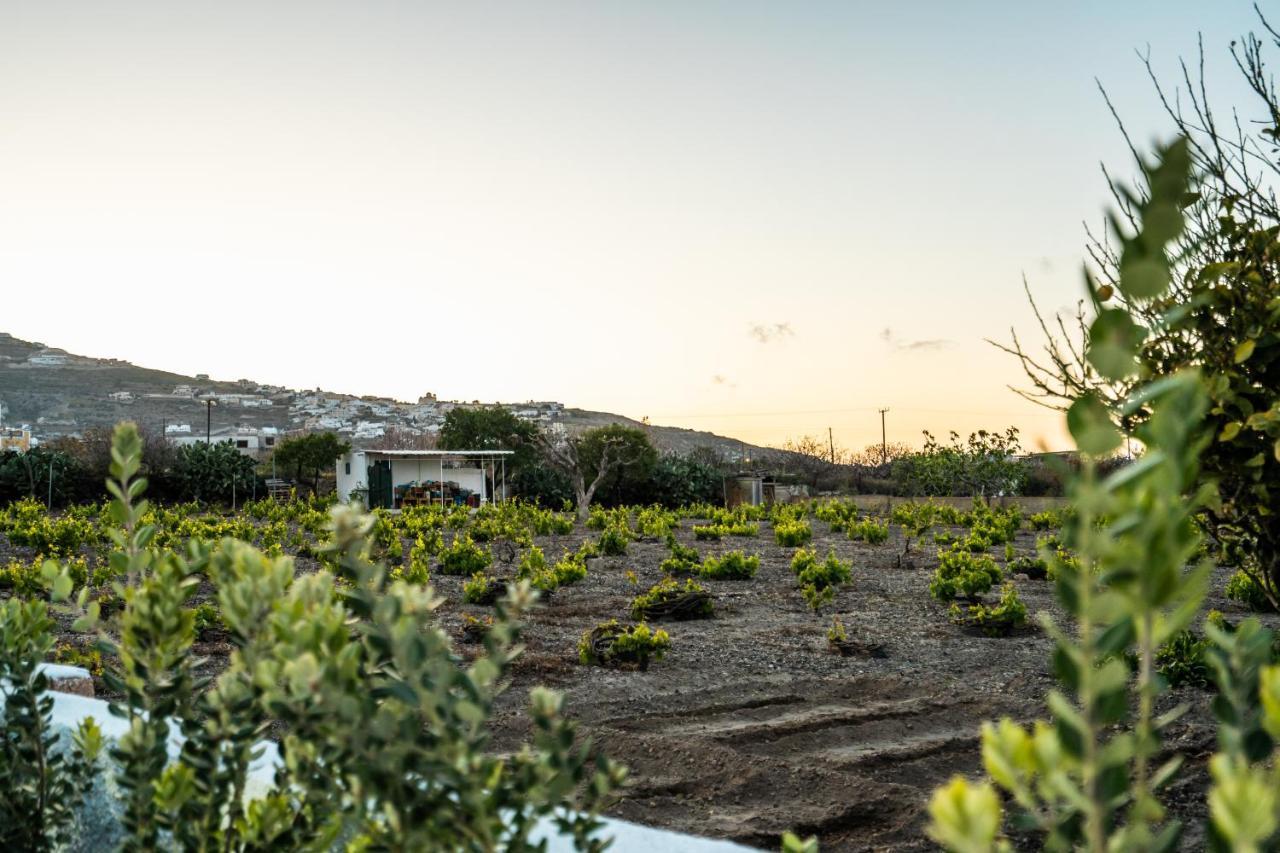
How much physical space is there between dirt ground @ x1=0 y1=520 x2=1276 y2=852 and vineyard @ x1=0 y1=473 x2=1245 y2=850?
17 millimetres

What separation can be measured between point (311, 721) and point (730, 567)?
35.3ft

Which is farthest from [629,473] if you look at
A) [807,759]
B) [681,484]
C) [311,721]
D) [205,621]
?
[311,721]

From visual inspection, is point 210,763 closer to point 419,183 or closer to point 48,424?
point 419,183

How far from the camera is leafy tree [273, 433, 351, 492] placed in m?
41.2

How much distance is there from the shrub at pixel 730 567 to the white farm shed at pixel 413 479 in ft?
57.3

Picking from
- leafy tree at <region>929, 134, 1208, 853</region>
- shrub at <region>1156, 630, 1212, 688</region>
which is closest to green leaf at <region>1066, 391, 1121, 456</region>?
leafy tree at <region>929, 134, 1208, 853</region>

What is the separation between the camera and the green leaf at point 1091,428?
2.21 feet

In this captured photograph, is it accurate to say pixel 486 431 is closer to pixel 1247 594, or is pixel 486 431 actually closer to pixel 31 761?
pixel 1247 594

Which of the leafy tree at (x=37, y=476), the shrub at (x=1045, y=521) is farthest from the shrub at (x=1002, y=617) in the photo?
the leafy tree at (x=37, y=476)

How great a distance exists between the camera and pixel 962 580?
32.3ft

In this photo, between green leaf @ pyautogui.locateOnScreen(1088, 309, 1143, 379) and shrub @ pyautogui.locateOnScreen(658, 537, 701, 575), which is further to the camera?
shrub @ pyautogui.locateOnScreen(658, 537, 701, 575)

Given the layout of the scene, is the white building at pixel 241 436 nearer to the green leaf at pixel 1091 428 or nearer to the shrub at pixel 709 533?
the shrub at pixel 709 533

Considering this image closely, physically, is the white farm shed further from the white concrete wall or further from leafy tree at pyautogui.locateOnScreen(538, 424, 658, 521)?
leafy tree at pyautogui.locateOnScreen(538, 424, 658, 521)

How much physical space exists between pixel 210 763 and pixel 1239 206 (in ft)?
13.4
